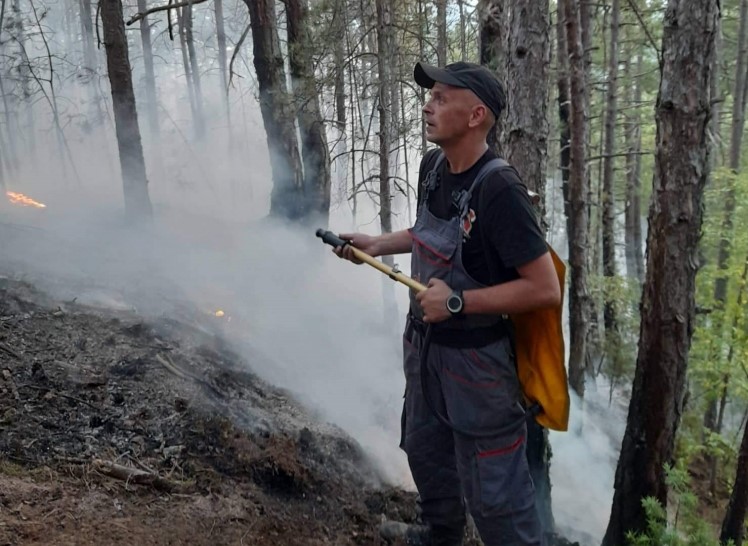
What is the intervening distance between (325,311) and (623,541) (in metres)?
6.64

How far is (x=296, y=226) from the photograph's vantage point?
11.6m

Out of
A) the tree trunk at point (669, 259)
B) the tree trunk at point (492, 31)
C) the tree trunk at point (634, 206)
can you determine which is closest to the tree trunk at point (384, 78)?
the tree trunk at point (492, 31)

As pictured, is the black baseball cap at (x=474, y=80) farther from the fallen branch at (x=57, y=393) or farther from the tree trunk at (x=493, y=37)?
the fallen branch at (x=57, y=393)

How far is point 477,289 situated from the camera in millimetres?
2523

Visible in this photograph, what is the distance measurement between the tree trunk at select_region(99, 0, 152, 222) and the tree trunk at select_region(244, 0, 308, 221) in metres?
2.21

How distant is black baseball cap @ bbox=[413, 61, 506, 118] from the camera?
2.61 metres

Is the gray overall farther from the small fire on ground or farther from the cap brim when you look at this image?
the small fire on ground

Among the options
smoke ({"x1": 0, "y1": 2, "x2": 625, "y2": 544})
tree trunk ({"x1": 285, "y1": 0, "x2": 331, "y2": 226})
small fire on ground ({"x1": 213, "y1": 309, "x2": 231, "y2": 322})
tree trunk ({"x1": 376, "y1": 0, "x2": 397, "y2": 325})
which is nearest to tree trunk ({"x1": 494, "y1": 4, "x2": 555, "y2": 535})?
smoke ({"x1": 0, "y1": 2, "x2": 625, "y2": 544})

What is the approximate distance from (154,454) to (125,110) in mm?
8436

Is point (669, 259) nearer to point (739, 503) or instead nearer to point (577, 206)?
point (739, 503)

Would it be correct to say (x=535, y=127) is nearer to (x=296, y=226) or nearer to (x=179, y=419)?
(x=179, y=419)

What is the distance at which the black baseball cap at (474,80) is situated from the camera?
261 cm

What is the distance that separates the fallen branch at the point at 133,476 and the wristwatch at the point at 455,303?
6.71 feet

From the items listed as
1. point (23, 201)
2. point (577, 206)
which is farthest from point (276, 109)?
point (23, 201)
